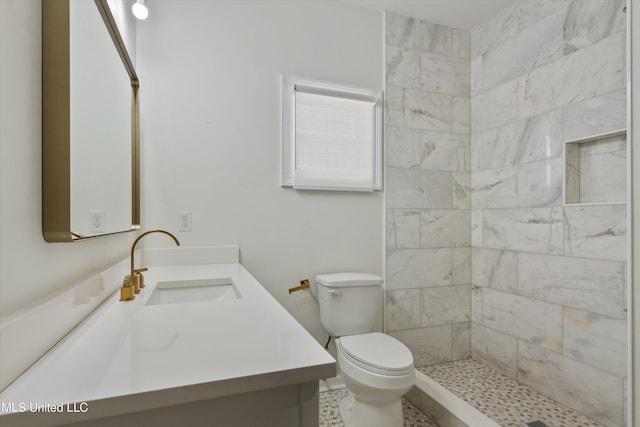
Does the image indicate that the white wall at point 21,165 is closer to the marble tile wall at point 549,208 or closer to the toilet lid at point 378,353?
the toilet lid at point 378,353

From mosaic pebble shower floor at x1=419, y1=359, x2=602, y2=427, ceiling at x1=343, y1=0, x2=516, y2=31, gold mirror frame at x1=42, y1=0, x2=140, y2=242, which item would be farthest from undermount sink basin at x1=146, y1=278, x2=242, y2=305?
ceiling at x1=343, y1=0, x2=516, y2=31

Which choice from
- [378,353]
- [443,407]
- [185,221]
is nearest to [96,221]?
[185,221]

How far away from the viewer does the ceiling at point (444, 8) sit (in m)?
2.19

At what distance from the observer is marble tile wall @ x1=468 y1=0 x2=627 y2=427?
5.36ft

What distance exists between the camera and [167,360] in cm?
59

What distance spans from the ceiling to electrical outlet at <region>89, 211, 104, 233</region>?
6.83 ft

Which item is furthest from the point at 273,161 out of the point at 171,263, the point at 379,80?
the point at 379,80

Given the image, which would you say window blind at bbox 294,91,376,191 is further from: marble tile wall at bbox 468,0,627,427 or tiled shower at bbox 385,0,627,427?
marble tile wall at bbox 468,0,627,427

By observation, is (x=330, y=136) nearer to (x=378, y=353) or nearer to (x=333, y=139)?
(x=333, y=139)

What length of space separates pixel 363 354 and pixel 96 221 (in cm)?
131

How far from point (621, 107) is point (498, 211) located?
2.94 ft

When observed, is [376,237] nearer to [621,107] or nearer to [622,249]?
[622,249]

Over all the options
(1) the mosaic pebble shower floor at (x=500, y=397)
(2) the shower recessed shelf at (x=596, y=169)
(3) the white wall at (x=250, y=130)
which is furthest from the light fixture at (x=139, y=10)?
(1) the mosaic pebble shower floor at (x=500, y=397)

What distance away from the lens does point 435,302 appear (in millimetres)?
2373
